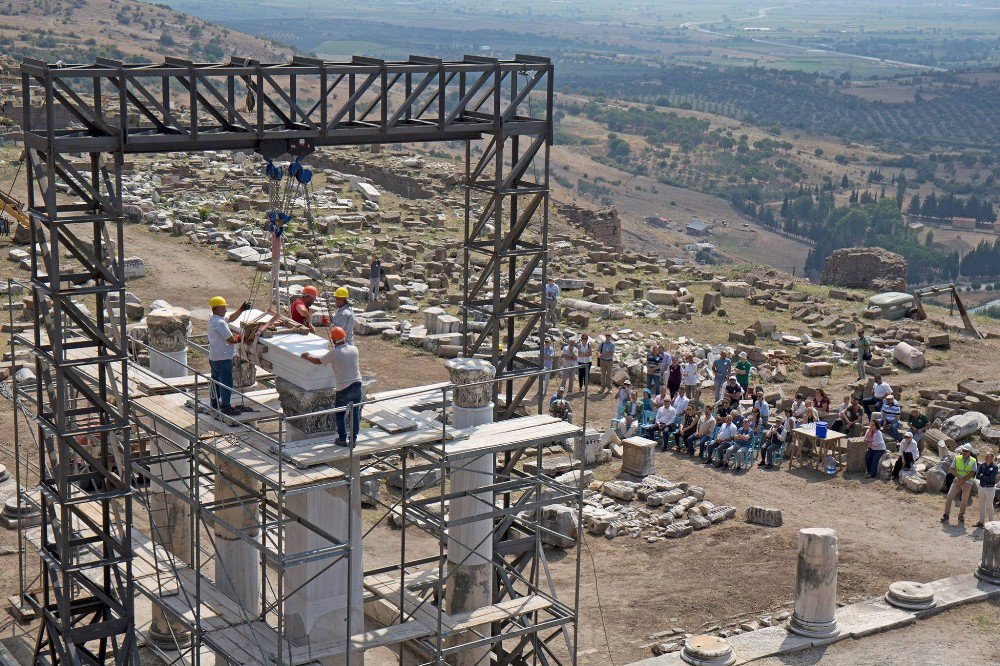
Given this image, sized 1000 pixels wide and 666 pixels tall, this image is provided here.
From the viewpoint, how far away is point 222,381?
1652 centimetres

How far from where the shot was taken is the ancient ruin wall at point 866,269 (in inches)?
1710

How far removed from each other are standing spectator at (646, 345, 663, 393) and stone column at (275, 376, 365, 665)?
534 inches

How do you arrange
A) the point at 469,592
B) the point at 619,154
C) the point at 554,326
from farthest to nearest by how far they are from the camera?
the point at 619,154 → the point at 554,326 → the point at 469,592

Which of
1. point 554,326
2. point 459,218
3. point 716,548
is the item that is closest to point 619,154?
point 459,218

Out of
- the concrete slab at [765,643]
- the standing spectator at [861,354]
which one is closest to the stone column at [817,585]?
the concrete slab at [765,643]

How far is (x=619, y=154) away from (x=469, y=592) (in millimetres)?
124940

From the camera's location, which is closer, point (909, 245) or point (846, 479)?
point (846, 479)

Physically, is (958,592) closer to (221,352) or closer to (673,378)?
(673,378)

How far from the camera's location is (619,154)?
459ft

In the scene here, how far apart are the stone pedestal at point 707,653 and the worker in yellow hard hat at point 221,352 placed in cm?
679

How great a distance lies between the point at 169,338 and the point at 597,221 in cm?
3262

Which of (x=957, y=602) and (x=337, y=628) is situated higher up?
(x=337, y=628)

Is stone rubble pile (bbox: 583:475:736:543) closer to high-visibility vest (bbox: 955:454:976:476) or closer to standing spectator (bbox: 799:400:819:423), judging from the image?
standing spectator (bbox: 799:400:819:423)

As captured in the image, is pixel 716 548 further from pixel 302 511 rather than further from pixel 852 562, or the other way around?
pixel 302 511
